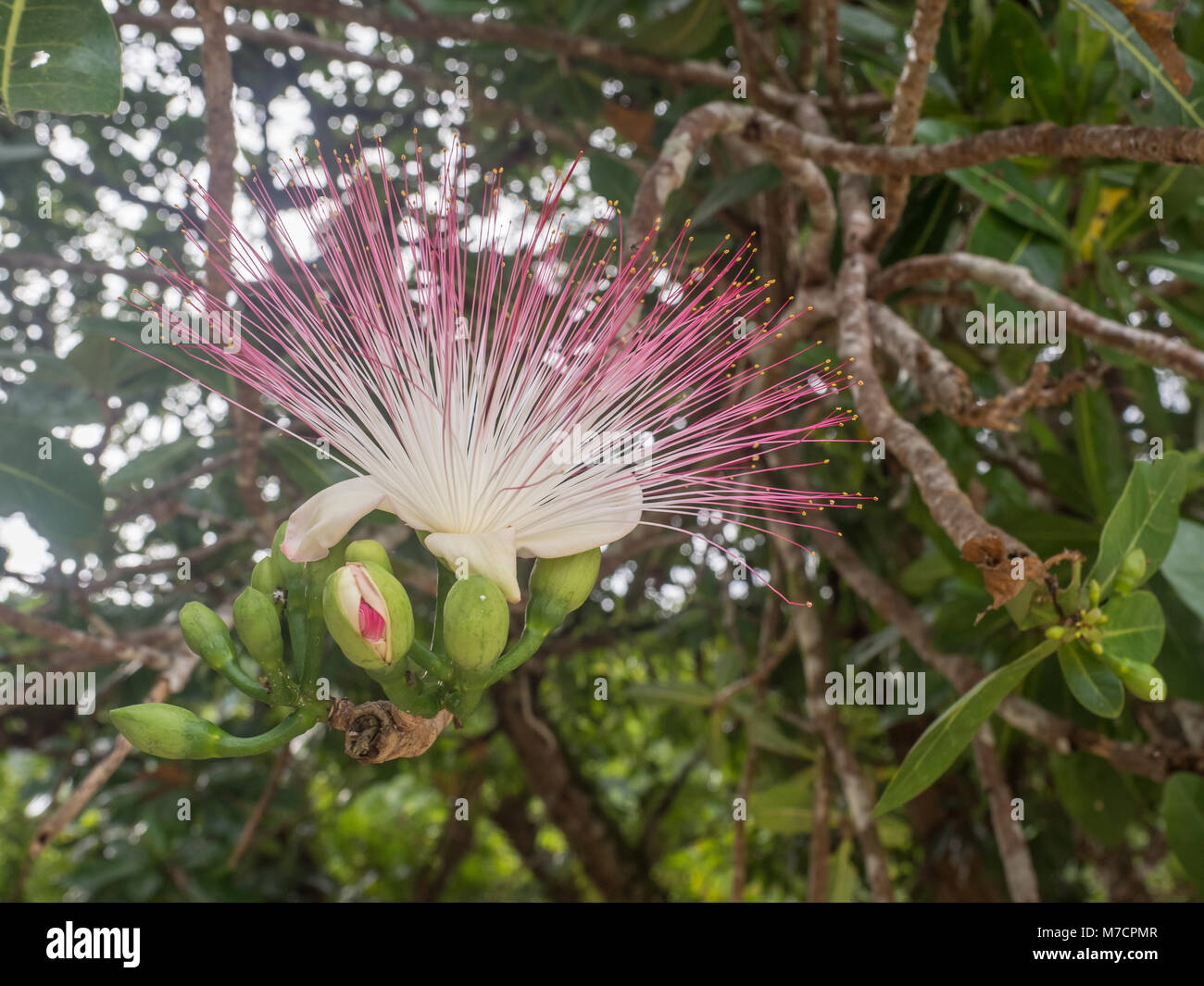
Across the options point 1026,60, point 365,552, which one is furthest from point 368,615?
point 1026,60

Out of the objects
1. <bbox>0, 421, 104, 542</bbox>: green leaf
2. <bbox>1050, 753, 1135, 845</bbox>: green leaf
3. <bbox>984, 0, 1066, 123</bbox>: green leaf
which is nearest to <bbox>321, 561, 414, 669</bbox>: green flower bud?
<bbox>0, 421, 104, 542</bbox>: green leaf

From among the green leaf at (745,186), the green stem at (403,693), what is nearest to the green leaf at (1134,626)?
the green stem at (403,693)

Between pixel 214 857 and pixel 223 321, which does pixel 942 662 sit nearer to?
pixel 223 321

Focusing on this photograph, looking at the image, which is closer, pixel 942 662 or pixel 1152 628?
pixel 1152 628

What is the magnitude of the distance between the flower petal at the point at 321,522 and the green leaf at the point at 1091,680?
906mm

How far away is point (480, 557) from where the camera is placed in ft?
3.22

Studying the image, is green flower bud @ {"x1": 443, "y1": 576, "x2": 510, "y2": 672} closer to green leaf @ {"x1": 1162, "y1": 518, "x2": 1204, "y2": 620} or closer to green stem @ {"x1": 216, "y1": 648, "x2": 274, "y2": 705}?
green stem @ {"x1": 216, "y1": 648, "x2": 274, "y2": 705}

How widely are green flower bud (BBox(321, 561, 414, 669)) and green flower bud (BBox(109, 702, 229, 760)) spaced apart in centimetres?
15

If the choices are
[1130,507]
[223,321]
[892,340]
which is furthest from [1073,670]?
[223,321]

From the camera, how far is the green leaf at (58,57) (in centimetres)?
123

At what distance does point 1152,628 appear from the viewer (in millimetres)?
1239

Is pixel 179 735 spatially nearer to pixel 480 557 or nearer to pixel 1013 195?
pixel 480 557

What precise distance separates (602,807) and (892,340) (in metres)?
3.04

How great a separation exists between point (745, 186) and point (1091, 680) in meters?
1.19
